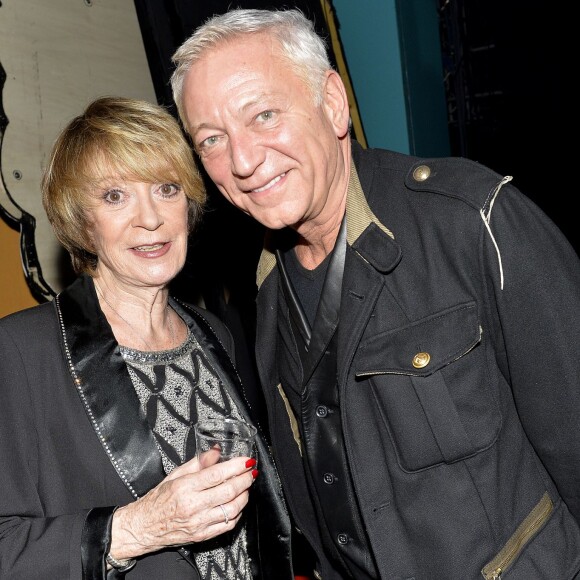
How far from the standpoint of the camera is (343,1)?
4203 millimetres

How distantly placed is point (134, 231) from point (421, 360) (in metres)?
0.84

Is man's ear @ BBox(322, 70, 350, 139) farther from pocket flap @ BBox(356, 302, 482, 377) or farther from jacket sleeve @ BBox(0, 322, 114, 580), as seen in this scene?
jacket sleeve @ BBox(0, 322, 114, 580)

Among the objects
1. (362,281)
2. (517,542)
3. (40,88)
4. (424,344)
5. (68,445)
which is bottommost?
(517,542)

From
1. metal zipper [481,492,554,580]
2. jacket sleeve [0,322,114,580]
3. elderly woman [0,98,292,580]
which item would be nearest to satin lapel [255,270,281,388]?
elderly woman [0,98,292,580]

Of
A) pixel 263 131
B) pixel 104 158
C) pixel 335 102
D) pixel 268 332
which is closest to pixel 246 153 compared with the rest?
pixel 263 131

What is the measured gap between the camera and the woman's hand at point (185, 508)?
5.57 ft

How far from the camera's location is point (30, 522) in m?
1.78

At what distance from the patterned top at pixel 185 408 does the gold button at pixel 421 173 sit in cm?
84

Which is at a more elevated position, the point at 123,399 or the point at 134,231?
the point at 134,231

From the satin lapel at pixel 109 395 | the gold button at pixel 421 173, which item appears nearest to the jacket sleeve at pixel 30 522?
the satin lapel at pixel 109 395

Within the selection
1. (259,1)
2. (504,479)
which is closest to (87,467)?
(504,479)

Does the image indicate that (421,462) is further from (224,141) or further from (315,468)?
(224,141)

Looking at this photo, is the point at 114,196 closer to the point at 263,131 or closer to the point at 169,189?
the point at 169,189

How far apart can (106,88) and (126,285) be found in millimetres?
1196
